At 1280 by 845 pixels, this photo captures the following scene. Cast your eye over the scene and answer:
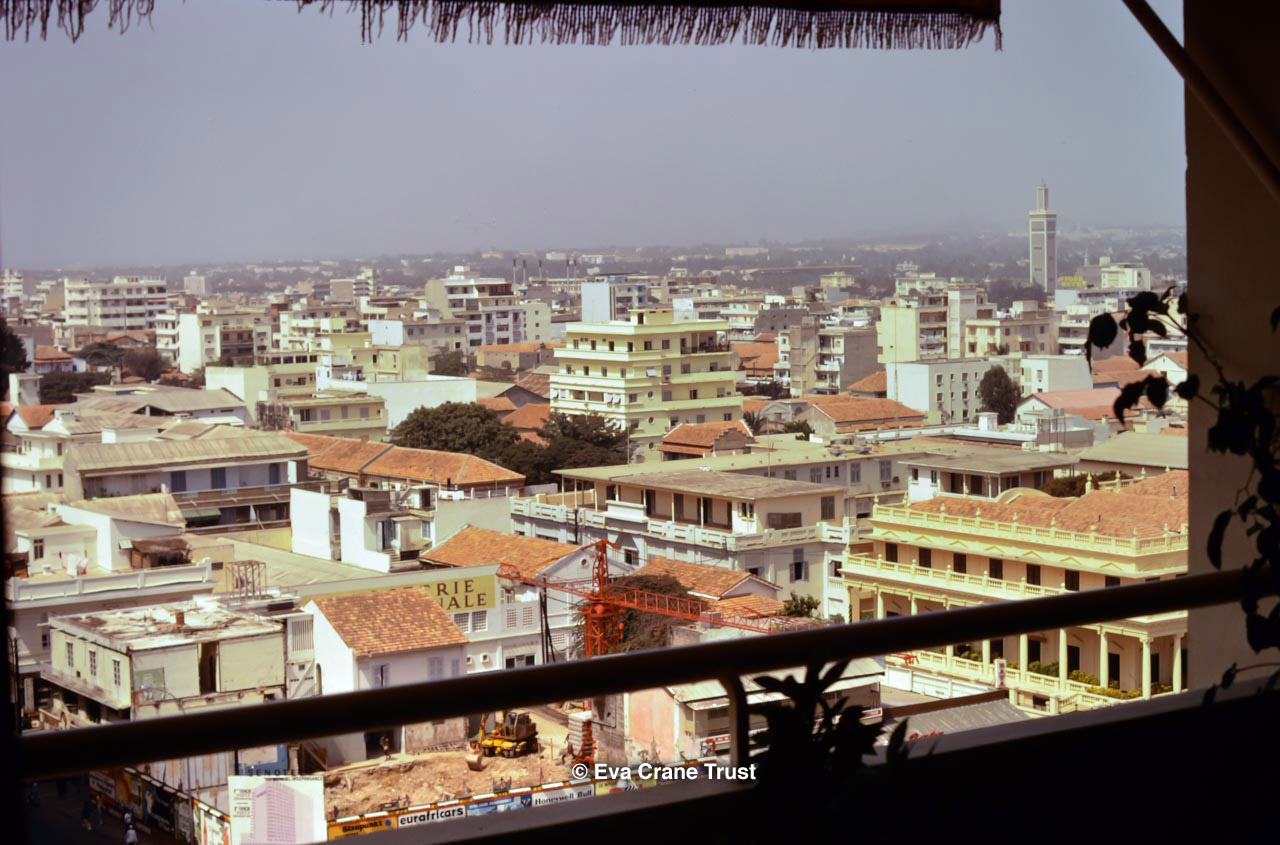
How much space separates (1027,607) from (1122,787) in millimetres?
179

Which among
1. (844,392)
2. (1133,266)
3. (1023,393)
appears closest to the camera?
(1133,266)

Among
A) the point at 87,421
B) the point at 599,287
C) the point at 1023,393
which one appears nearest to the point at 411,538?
the point at 87,421

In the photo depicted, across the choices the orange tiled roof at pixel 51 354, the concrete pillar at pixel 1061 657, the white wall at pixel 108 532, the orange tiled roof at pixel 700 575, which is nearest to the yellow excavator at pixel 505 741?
Result: the concrete pillar at pixel 1061 657

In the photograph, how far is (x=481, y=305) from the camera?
33.8 m

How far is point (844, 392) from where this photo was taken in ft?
80.9

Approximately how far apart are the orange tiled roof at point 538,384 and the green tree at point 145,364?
6.01 metres

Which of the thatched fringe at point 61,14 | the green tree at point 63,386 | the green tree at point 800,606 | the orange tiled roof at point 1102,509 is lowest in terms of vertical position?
the green tree at point 800,606

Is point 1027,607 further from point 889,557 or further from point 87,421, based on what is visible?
point 87,421

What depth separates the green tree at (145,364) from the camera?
2331 centimetres

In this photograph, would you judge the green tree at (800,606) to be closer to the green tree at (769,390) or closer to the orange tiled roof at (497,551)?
the orange tiled roof at (497,551)

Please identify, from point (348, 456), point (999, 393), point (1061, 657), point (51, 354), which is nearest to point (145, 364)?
point (51, 354)

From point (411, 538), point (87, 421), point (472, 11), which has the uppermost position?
point (472, 11)

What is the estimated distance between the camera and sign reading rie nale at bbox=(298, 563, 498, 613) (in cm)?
1174

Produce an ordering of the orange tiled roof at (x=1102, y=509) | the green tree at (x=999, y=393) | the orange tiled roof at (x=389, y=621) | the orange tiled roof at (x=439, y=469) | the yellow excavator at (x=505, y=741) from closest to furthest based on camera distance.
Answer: the yellow excavator at (x=505, y=741)
the orange tiled roof at (x=389, y=621)
the orange tiled roof at (x=1102, y=509)
the orange tiled roof at (x=439, y=469)
the green tree at (x=999, y=393)
